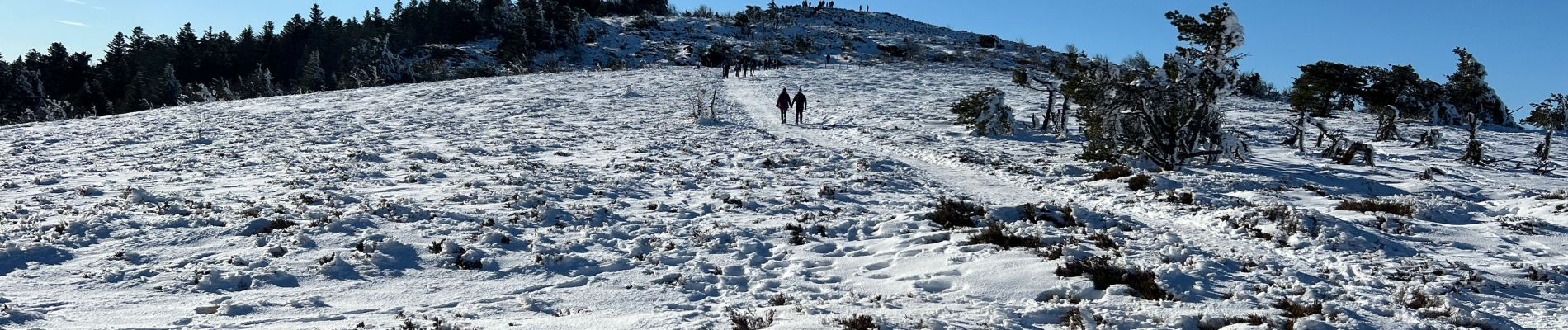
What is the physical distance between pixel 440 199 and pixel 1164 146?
1472 centimetres

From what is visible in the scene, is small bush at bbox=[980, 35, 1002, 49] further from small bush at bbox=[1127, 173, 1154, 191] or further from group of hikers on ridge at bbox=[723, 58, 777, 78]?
small bush at bbox=[1127, 173, 1154, 191]

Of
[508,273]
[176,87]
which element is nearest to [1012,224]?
[508,273]

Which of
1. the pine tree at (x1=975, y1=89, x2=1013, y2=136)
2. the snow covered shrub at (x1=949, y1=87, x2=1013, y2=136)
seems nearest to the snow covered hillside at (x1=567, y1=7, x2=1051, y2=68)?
the snow covered shrub at (x1=949, y1=87, x2=1013, y2=136)

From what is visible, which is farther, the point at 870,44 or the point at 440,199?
the point at 870,44

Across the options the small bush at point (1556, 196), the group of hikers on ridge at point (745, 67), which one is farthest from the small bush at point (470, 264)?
the group of hikers on ridge at point (745, 67)

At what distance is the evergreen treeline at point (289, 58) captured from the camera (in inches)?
2287

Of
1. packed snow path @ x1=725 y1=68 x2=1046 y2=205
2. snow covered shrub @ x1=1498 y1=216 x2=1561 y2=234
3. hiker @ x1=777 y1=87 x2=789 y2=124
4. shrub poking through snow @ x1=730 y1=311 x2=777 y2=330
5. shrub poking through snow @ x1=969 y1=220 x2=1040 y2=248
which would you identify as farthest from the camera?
hiker @ x1=777 y1=87 x2=789 y2=124

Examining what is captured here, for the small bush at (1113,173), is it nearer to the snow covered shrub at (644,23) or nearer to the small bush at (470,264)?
the small bush at (470,264)

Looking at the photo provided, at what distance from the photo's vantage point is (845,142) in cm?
2294

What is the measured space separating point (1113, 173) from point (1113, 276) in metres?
8.72

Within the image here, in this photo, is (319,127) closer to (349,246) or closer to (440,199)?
(440,199)

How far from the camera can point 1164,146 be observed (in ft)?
53.8

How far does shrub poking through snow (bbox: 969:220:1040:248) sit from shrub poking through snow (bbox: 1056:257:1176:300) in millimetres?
1233

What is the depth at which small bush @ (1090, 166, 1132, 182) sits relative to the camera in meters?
15.7
